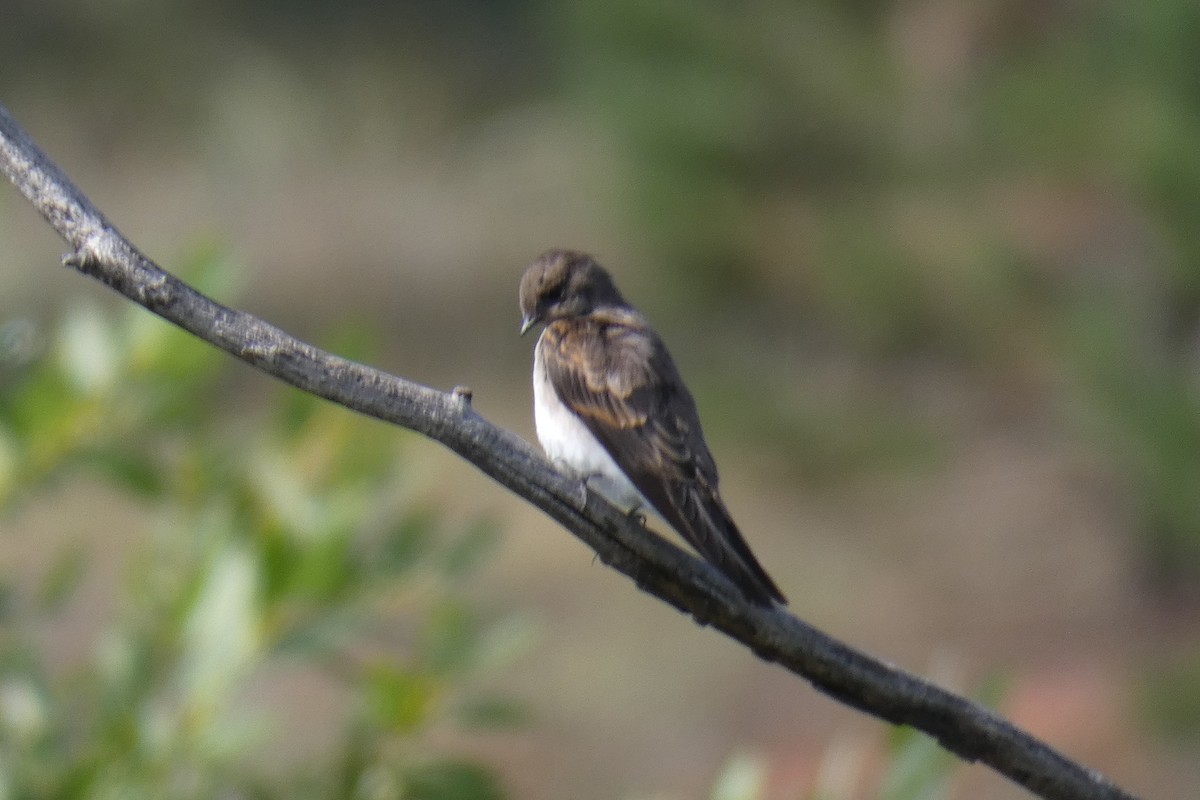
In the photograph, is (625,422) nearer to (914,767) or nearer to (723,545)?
(723,545)

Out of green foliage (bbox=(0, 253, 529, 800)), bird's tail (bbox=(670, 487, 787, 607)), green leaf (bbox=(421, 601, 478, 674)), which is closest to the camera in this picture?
bird's tail (bbox=(670, 487, 787, 607))

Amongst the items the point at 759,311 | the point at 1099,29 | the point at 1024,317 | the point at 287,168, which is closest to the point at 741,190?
the point at 759,311

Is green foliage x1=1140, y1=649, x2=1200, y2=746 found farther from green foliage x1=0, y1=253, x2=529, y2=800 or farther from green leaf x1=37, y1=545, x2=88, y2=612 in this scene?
green leaf x1=37, y1=545, x2=88, y2=612

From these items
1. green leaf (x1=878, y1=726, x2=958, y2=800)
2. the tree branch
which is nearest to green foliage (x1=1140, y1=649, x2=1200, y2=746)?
green leaf (x1=878, y1=726, x2=958, y2=800)

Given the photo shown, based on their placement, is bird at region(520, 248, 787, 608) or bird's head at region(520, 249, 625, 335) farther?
bird's head at region(520, 249, 625, 335)

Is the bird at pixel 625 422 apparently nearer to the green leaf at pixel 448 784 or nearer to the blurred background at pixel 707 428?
the blurred background at pixel 707 428

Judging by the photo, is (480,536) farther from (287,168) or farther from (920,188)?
(287,168)

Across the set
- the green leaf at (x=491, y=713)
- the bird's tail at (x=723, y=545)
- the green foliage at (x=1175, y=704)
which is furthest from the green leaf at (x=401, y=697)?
the green foliage at (x=1175, y=704)
